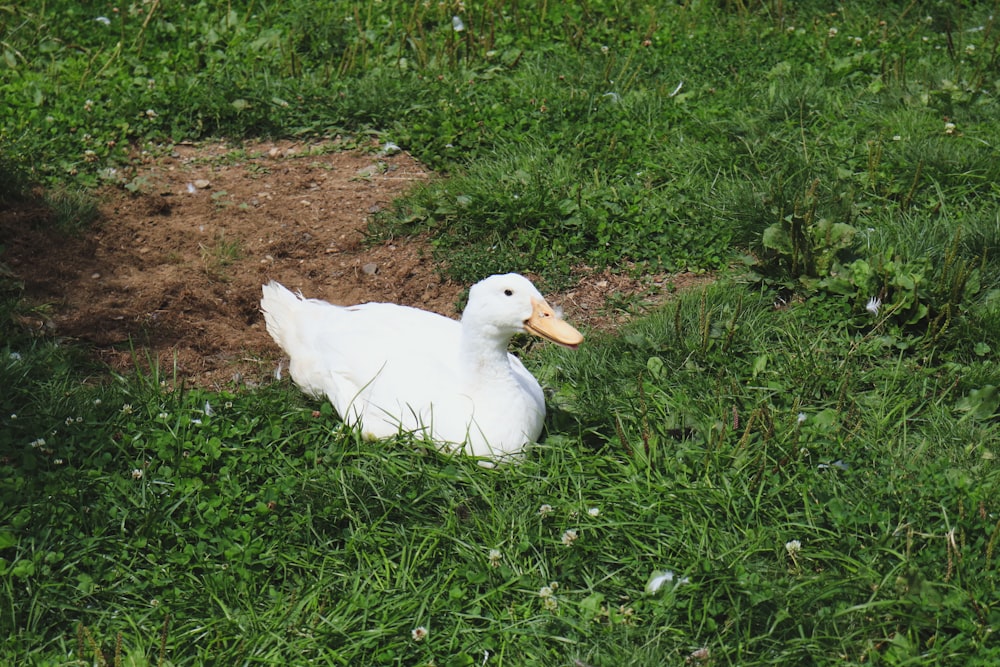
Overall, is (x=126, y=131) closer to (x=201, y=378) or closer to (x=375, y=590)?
(x=201, y=378)

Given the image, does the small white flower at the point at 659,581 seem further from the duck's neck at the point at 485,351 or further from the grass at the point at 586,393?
the duck's neck at the point at 485,351

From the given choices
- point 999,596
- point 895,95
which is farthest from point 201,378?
point 895,95

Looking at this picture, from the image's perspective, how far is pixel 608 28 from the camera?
663cm

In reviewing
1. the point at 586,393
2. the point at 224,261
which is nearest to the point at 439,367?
the point at 586,393

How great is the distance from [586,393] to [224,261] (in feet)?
6.77

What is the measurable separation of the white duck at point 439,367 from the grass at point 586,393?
11 cm

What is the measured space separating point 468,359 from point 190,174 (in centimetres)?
274

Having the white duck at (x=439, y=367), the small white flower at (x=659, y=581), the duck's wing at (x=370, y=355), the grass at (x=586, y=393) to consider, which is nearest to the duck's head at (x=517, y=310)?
the white duck at (x=439, y=367)

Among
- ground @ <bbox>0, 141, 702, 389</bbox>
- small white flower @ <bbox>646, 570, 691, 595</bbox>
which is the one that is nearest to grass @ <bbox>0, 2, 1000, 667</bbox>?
small white flower @ <bbox>646, 570, 691, 595</bbox>

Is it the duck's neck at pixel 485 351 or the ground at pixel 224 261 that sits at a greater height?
the duck's neck at pixel 485 351

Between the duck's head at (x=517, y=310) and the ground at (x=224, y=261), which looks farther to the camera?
the ground at (x=224, y=261)

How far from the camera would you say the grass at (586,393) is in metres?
2.91

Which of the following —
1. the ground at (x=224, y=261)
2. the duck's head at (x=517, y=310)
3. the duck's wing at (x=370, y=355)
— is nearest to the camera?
the duck's head at (x=517, y=310)

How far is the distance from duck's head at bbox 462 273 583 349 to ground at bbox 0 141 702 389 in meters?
0.95
